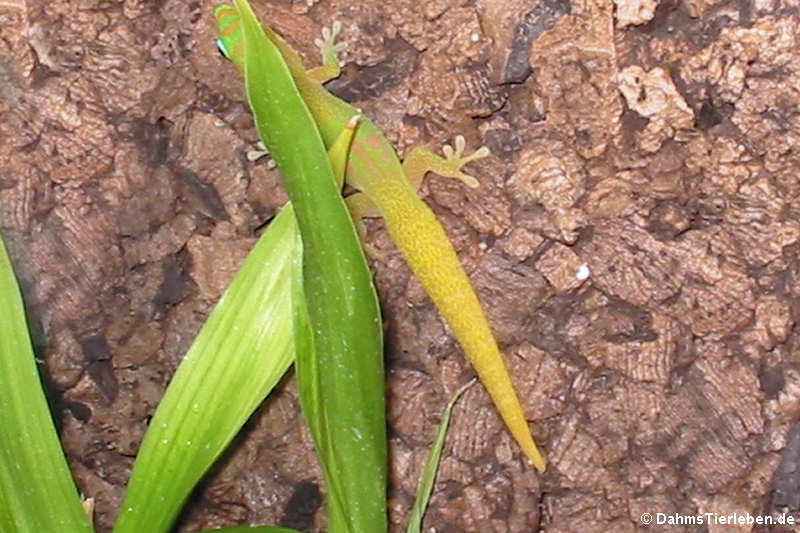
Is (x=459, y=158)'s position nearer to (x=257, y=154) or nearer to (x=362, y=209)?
(x=362, y=209)

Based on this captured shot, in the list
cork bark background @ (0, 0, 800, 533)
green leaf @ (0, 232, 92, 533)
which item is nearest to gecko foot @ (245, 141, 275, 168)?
cork bark background @ (0, 0, 800, 533)

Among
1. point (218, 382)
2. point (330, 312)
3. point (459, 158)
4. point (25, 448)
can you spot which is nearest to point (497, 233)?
point (459, 158)

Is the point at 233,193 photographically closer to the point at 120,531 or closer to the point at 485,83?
the point at 485,83

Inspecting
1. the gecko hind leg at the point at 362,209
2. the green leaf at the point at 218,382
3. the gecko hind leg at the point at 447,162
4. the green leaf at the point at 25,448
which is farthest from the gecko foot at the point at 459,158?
the green leaf at the point at 25,448

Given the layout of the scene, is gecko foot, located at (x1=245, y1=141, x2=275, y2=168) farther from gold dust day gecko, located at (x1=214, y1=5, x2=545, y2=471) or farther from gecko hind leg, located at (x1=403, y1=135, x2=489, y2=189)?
gecko hind leg, located at (x1=403, y1=135, x2=489, y2=189)

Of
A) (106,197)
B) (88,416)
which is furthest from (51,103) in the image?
(88,416)
